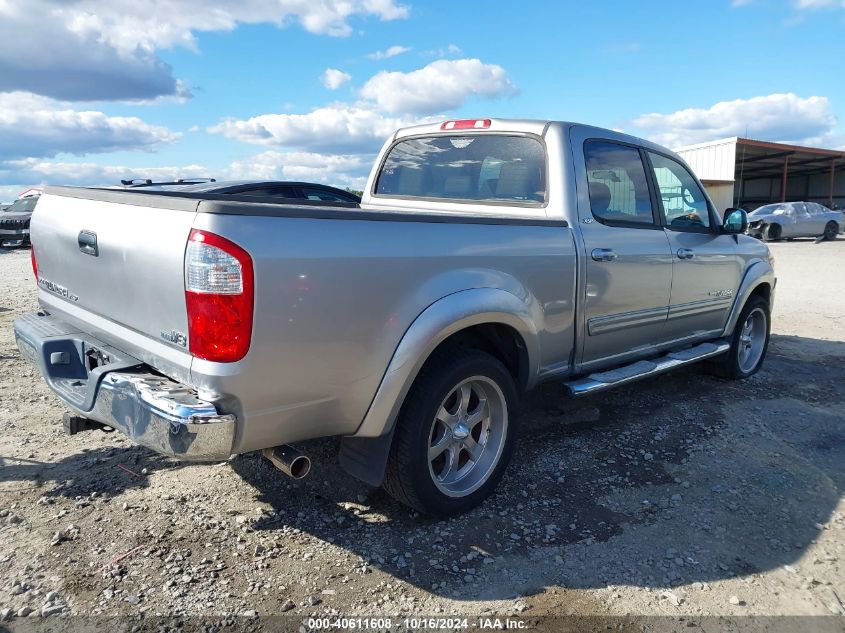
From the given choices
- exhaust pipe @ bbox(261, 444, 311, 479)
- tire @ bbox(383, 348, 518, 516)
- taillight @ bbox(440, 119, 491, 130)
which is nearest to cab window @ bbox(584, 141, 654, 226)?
taillight @ bbox(440, 119, 491, 130)

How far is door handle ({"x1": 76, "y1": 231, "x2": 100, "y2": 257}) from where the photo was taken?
2828 millimetres

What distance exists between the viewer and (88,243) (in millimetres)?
2879

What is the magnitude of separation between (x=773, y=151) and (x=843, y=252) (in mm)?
14127

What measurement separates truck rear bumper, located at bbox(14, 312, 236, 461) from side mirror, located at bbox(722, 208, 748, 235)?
4210mm

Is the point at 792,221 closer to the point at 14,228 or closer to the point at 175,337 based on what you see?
the point at 175,337

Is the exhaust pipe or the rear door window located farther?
the rear door window

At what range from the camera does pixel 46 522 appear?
3.03 metres

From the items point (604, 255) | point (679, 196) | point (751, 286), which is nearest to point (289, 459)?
point (604, 255)

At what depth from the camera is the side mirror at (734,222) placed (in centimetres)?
488

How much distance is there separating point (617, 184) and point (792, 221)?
2139cm

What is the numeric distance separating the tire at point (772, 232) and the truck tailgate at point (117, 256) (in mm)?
23568

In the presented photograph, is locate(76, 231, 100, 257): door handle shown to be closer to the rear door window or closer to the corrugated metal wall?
the rear door window

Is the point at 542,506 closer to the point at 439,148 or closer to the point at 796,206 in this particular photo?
the point at 439,148

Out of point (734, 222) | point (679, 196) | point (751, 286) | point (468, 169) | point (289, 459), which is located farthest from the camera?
point (751, 286)
